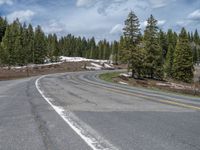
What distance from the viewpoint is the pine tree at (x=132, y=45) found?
53.2 m

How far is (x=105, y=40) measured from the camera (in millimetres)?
167500

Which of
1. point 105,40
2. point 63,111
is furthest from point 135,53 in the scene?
Result: point 105,40

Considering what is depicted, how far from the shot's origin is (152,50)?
5731 centimetres

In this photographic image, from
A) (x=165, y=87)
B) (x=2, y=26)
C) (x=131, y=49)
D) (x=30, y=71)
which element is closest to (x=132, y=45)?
(x=131, y=49)

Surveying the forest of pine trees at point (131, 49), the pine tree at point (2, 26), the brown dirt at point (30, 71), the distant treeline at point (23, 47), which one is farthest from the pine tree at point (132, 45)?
the pine tree at point (2, 26)

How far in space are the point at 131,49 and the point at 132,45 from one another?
45.2 inches

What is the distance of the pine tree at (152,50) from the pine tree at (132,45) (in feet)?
7.82

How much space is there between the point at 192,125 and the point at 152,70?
51701mm

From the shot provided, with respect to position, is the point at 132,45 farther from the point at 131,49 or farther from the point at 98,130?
the point at 98,130

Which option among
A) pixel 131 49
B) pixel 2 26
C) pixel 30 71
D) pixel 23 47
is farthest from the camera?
pixel 2 26

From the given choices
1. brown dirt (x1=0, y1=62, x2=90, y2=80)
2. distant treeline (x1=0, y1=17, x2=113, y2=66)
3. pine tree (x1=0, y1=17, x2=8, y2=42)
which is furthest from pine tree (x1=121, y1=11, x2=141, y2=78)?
pine tree (x1=0, y1=17, x2=8, y2=42)

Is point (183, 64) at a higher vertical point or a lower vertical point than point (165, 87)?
higher

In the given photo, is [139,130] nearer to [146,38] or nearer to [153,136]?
A: [153,136]

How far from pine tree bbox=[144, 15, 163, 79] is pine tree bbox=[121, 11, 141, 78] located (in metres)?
2.38
